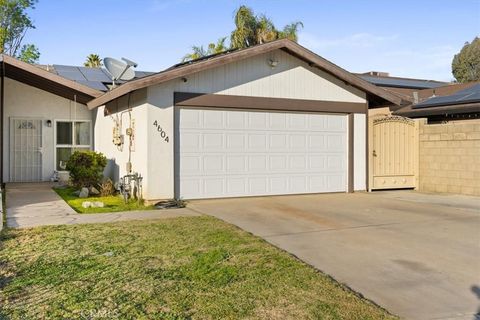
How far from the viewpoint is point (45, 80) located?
14.8 metres

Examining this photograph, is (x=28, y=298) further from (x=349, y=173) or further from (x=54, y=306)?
(x=349, y=173)

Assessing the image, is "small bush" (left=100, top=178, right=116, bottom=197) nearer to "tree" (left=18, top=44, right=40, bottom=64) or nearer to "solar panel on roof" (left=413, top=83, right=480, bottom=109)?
"solar panel on roof" (left=413, top=83, right=480, bottom=109)

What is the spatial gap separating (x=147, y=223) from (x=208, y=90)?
4496 mm

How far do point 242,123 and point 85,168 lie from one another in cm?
455

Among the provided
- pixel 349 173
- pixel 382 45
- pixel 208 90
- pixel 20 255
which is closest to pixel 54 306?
pixel 20 255

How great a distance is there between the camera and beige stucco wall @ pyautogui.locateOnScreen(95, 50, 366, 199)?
10.9 m

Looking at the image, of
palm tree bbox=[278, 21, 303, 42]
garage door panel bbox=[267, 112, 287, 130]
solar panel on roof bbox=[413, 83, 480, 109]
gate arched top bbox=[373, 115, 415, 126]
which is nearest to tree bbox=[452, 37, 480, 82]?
palm tree bbox=[278, 21, 303, 42]

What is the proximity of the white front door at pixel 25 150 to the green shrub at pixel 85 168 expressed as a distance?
4.23m

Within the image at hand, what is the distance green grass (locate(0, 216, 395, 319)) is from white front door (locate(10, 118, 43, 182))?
10.1 meters

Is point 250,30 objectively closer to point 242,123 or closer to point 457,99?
point 457,99

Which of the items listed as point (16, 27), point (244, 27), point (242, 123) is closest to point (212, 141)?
point (242, 123)

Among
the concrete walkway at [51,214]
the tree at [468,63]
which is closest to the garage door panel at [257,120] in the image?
the concrete walkway at [51,214]

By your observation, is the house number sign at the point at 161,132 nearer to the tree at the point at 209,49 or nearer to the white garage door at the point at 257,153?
the white garage door at the point at 257,153

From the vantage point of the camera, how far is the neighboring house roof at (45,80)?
41.1 feet
